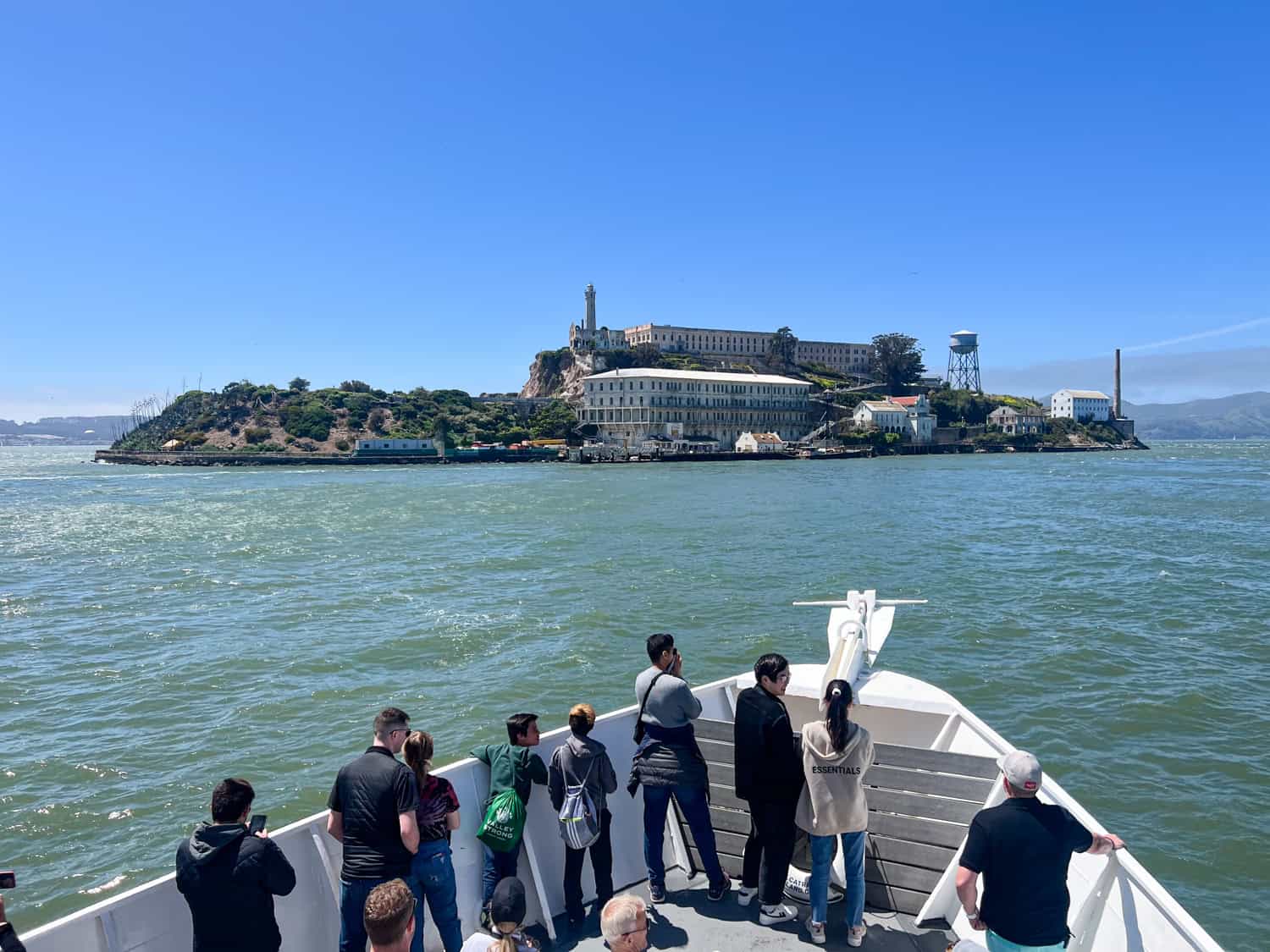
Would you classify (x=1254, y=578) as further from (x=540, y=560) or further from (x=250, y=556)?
(x=250, y=556)

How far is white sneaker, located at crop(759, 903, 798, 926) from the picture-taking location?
470 cm

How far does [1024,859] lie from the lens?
11.0ft

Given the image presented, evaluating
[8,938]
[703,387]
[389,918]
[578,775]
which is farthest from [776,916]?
[703,387]

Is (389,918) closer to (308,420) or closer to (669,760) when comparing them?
(669,760)

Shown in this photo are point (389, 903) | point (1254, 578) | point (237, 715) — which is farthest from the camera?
point (1254, 578)

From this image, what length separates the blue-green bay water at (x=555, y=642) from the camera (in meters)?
9.50

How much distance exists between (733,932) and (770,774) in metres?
0.99

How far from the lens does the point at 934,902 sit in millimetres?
4633

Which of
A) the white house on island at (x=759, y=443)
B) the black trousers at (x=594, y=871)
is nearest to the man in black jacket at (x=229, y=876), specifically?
the black trousers at (x=594, y=871)

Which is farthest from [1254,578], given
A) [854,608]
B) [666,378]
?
[666,378]

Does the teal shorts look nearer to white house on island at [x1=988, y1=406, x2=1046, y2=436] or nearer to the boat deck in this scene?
the boat deck

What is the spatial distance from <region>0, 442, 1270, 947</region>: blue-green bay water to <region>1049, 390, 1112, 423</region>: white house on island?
118575 mm

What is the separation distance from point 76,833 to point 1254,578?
27124 mm

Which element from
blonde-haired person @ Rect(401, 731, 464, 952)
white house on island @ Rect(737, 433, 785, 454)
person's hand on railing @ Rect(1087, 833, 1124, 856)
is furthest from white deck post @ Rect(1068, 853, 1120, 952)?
white house on island @ Rect(737, 433, 785, 454)
